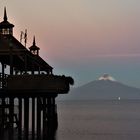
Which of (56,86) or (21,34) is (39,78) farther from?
(21,34)

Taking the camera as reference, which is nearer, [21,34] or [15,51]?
[15,51]

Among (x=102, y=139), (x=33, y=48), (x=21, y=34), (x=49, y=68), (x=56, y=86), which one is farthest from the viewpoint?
(x=102, y=139)

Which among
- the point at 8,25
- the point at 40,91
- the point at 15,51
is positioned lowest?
the point at 40,91

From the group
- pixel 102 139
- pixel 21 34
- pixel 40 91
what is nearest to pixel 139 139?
pixel 102 139

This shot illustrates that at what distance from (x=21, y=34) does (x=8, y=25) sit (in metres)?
6.08

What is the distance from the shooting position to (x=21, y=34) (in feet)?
142

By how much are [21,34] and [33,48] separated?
27.5ft

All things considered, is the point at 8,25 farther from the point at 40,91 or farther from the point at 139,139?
the point at 139,139

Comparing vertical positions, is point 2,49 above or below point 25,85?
above

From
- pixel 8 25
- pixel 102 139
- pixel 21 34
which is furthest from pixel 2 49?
pixel 102 139

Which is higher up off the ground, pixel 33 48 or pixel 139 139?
pixel 33 48

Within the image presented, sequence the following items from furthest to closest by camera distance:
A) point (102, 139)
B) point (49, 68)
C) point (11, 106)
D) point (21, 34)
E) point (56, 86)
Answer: point (102, 139) → point (49, 68) → point (21, 34) → point (11, 106) → point (56, 86)

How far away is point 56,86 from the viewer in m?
29.5

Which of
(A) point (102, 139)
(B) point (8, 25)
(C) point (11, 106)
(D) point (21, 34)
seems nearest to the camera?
(C) point (11, 106)
